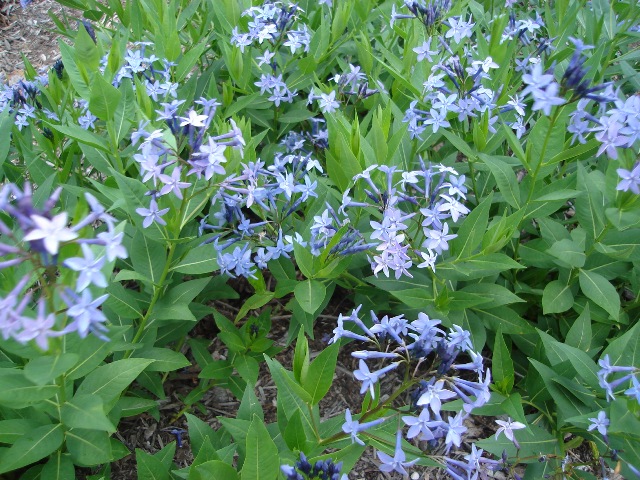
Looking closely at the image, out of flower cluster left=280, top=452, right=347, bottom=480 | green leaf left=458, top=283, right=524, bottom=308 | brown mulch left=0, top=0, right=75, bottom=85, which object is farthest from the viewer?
brown mulch left=0, top=0, right=75, bottom=85

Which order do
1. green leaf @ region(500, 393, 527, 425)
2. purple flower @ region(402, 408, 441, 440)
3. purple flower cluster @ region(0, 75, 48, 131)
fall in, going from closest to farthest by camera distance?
1. purple flower @ region(402, 408, 441, 440)
2. green leaf @ region(500, 393, 527, 425)
3. purple flower cluster @ region(0, 75, 48, 131)

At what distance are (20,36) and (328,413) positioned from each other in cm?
717

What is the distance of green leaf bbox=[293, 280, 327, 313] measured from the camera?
2746mm

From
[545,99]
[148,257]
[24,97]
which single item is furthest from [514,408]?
[24,97]

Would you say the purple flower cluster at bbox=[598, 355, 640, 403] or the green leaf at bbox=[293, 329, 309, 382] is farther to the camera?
the purple flower cluster at bbox=[598, 355, 640, 403]

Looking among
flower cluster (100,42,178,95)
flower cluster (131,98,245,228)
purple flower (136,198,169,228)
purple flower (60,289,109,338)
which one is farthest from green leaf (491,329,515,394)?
flower cluster (100,42,178,95)

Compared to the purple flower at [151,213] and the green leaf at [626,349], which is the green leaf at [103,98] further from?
the green leaf at [626,349]

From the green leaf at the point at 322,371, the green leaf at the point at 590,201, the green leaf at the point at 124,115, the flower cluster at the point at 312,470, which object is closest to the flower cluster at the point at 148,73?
the green leaf at the point at 124,115

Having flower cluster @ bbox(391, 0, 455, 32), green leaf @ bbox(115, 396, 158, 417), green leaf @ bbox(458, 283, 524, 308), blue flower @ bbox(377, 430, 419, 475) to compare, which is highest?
flower cluster @ bbox(391, 0, 455, 32)

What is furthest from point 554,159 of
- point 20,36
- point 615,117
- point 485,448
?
point 20,36

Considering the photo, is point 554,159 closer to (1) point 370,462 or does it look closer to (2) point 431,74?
(2) point 431,74

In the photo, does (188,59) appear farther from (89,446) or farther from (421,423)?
(421,423)

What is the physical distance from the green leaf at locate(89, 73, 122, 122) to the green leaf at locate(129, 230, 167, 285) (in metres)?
0.62

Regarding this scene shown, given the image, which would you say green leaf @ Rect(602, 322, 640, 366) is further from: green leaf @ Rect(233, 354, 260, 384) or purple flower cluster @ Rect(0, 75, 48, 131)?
purple flower cluster @ Rect(0, 75, 48, 131)
